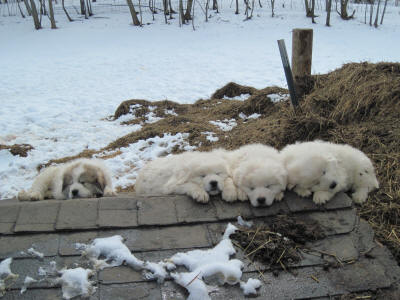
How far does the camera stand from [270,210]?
3678 mm

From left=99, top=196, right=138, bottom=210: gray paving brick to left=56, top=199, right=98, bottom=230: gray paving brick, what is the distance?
0.23ft

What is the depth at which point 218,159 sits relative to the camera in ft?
14.4

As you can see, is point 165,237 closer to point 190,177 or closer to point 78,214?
point 78,214

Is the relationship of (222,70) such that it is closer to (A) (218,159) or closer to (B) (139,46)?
(B) (139,46)

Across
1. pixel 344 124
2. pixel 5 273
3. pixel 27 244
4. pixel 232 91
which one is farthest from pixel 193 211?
pixel 232 91

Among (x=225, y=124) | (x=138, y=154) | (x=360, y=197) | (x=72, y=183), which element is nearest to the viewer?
(x=360, y=197)

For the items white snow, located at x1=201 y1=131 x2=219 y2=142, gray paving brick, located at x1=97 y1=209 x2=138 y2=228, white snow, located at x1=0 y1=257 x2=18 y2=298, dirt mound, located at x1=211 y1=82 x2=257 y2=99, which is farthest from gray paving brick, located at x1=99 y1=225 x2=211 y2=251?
dirt mound, located at x1=211 y1=82 x2=257 y2=99

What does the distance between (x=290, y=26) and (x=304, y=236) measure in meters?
23.4

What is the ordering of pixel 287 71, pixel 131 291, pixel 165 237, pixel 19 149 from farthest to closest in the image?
pixel 19 149 < pixel 287 71 < pixel 165 237 < pixel 131 291

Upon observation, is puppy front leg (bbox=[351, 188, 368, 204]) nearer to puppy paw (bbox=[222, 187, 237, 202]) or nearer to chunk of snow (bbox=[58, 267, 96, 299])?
puppy paw (bbox=[222, 187, 237, 202])

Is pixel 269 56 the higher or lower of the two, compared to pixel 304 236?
lower

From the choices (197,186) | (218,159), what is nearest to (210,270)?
(197,186)

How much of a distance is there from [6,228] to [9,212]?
24cm

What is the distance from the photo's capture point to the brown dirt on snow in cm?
451
